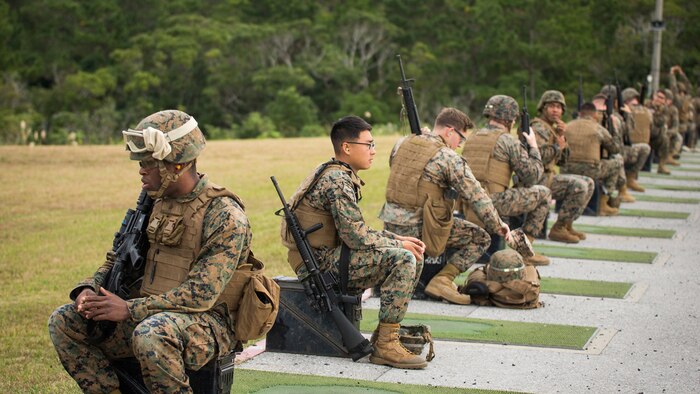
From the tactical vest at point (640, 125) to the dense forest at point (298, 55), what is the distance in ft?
72.3

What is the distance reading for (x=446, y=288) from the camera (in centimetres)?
1053

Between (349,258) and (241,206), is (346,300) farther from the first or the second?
(241,206)

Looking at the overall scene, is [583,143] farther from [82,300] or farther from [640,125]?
[82,300]

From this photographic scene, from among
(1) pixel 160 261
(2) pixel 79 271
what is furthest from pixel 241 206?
(2) pixel 79 271

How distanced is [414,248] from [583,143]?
26.9 ft

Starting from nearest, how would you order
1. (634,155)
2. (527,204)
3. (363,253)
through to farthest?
(363,253) < (527,204) < (634,155)

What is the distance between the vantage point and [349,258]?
8.13 m

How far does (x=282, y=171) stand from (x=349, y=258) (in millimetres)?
16203

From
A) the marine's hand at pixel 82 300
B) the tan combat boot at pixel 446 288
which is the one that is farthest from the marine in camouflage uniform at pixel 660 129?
the marine's hand at pixel 82 300

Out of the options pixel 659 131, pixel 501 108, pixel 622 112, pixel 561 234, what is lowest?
pixel 659 131

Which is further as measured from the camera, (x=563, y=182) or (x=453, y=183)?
(x=563, y=182)

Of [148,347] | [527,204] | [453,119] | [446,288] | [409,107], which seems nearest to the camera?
[148,347]

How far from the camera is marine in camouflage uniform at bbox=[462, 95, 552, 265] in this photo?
1211cm

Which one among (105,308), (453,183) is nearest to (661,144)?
(453,183)
